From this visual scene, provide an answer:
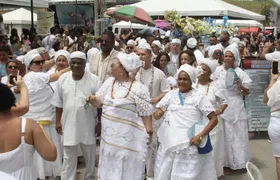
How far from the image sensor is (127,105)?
4.88 meters

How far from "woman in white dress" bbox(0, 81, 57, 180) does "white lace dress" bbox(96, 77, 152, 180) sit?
162 cm

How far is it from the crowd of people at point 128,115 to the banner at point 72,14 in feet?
81.1

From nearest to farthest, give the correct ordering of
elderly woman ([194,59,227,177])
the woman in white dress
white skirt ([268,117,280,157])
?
the woman in white dress < white skirt ([268,117,280,157]) < elderly woman ([194,59,227,177])

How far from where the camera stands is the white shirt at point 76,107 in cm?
551

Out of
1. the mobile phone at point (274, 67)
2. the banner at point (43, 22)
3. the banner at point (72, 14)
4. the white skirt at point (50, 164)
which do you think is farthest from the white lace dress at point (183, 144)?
the banner at point (72, 14)

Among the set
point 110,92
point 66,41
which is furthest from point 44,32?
point 110,92

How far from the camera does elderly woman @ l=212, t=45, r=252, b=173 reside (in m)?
6.76

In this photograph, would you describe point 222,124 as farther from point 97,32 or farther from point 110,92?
point 97,32

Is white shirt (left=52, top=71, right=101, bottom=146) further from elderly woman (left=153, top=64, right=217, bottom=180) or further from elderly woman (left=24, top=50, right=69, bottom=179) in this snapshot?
elderly woman (left=153, top=64, right=217, bottom=180)

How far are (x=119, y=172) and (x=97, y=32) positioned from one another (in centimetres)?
908

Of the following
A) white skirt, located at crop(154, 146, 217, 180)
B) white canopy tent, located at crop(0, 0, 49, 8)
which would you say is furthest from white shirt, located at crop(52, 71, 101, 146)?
white canopy tent, located at crop(0, 0, 49, 8)

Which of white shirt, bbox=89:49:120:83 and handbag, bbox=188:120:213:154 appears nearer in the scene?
handbag, bbox=188:120:213:154

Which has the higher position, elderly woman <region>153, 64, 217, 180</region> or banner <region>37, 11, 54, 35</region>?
banner <region>37, 11, 54, 35</region>

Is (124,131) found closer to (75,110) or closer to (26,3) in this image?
(75,110)
